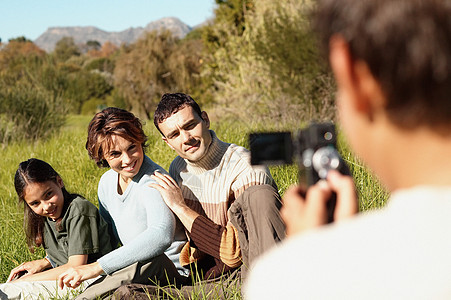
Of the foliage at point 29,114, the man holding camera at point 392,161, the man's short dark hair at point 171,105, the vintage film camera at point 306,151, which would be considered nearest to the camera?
the man holding camera at point 392,161

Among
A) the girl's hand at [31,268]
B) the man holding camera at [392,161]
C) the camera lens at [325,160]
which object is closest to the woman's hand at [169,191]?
the girl's hand at [31,268]

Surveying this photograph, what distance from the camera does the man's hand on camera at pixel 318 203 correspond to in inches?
30.6

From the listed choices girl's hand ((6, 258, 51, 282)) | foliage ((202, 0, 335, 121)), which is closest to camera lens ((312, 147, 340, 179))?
girl's hand ((6, 258, 51, 282))

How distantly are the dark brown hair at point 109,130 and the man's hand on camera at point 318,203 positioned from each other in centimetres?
207

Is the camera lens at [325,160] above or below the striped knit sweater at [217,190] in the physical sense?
above

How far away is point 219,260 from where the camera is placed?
2.78 meters

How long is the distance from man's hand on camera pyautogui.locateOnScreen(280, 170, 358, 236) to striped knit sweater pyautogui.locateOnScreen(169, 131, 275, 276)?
1739mm

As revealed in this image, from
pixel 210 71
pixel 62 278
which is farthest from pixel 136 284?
pixel 210 71

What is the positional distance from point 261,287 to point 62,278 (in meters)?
2.15

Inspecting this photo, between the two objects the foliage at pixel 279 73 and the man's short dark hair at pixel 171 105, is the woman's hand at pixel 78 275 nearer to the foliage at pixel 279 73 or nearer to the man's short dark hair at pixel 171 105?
the man's short dark hair at pixel 171 105

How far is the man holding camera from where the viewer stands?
0.62 metres

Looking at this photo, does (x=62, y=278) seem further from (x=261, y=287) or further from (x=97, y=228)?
(x=261, y=287)

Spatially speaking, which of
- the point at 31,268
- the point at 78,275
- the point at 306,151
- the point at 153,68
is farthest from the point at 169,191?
the point at 153,68

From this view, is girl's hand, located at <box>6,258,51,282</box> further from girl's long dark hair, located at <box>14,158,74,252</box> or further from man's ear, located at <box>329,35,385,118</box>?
man's ear, located at <box>329,35,385,118</box>
